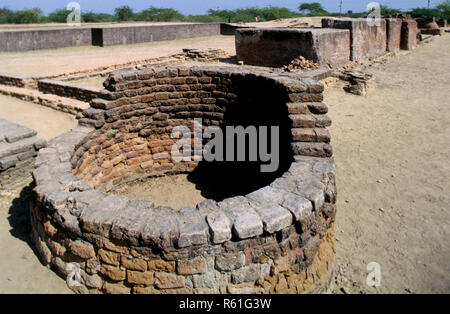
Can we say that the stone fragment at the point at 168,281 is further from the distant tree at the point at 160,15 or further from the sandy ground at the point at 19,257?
the distant tree at the point at 160,15

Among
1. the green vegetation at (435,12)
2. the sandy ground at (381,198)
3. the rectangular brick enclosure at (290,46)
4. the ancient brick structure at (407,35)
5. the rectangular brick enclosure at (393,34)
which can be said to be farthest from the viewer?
the green vegetation at (435,12)

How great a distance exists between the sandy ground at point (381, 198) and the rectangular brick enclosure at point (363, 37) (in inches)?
128

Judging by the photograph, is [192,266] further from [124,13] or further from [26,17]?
[124,13]

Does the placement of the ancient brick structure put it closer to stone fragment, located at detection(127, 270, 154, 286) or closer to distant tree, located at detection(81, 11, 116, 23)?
stone fragment, located at detection(127, 270, 154, 286)

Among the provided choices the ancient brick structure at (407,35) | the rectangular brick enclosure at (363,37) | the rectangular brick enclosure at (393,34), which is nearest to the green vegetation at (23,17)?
the rectangular brick enclosure at (363,37)

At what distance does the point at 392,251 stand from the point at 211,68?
11.9 ft

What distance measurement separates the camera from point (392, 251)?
3.83 meters

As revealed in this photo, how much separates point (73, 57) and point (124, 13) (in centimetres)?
2705

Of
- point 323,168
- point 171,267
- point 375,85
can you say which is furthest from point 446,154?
point 171,267

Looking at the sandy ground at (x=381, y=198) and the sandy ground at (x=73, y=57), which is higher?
the sandy ground at (x=73, y=57)

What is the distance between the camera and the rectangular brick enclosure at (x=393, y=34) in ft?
47.2

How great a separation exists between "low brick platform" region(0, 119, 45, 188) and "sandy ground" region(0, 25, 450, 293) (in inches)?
10.9

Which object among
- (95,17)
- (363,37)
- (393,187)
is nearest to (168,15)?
(95,17)
